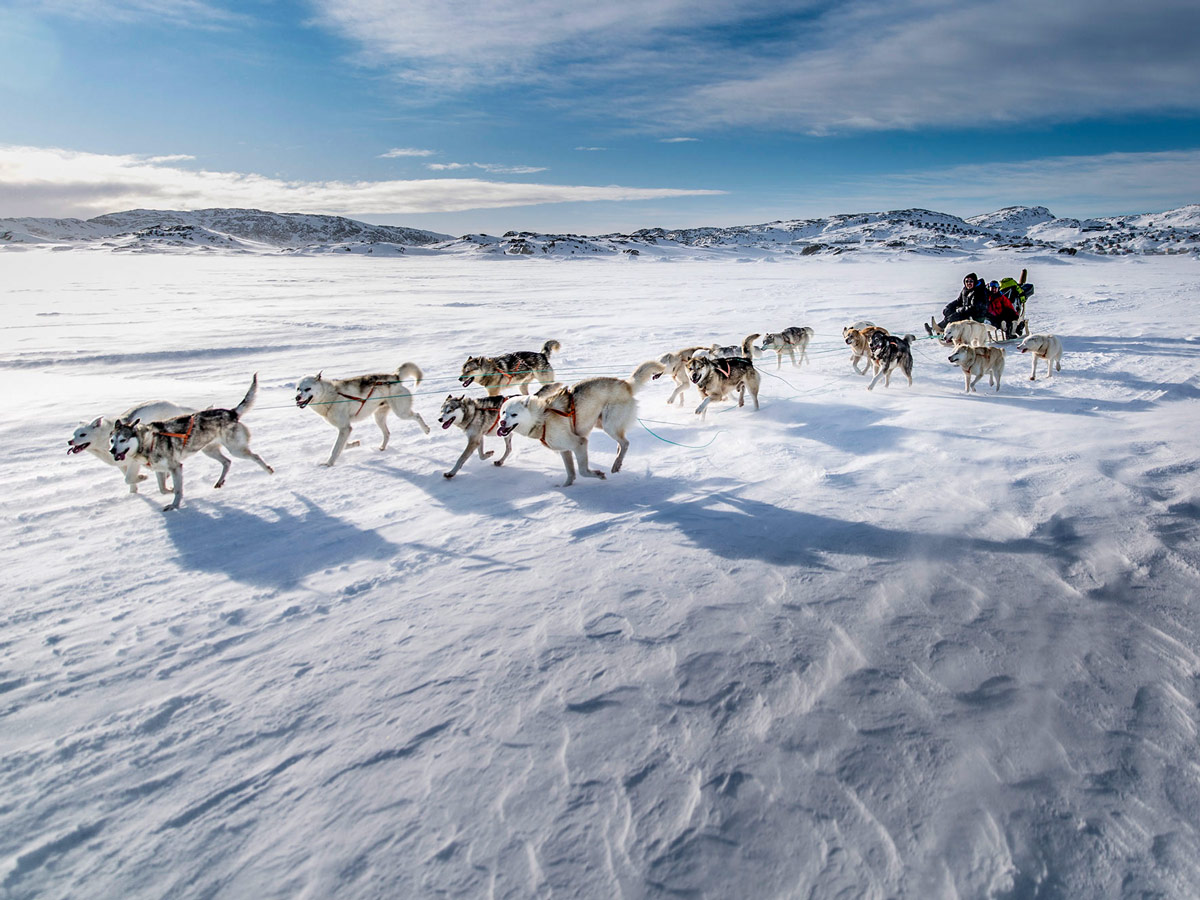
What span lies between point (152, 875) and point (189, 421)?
4.75 meters

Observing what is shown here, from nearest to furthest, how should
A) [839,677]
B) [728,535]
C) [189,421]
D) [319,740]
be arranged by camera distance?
[319,740] < [839,677] < [728,535] < [189,421]

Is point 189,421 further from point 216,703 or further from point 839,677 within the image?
point 839,677

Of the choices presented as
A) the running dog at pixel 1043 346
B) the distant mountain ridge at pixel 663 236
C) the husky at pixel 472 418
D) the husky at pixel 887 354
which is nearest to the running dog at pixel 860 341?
the husky at pixel 887 354

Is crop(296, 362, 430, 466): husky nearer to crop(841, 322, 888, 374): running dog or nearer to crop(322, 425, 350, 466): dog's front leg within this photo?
crop(322, 425, 350, 466): dog's front leg

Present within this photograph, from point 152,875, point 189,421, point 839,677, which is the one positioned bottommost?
point 152,875

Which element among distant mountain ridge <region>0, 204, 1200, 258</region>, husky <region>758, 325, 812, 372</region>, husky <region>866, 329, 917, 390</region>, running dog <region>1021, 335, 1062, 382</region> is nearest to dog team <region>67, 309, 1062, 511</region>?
husky <region>866, 329, 917, 390</region>

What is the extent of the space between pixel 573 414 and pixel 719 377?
3.12 m

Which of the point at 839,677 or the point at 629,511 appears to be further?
the point at 629,511

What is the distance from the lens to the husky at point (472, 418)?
6273 mm

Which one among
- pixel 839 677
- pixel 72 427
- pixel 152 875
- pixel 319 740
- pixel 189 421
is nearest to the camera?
pixel 152 875

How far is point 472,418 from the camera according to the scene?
6.47m

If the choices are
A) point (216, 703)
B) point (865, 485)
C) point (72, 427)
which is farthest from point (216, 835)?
point (72, 427)

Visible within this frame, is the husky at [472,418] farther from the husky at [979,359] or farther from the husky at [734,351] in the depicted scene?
the husky at [979,359]

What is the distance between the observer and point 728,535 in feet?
16.0
